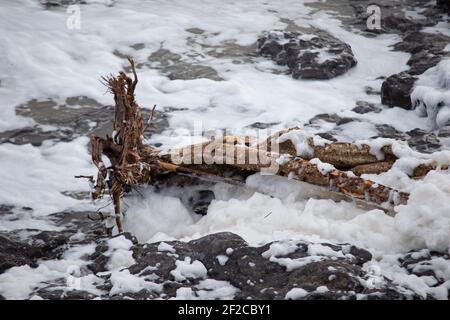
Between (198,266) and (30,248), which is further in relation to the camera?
(30,248)

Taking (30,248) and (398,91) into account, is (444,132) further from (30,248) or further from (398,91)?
(30,248)

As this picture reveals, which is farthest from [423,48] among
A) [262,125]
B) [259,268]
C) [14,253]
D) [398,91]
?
[14,253]

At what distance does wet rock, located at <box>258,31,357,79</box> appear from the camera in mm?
7504

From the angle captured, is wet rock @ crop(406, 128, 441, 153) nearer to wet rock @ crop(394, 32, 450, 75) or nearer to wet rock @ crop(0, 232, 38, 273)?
wet rock @ crop(394, 32, 450, 75)

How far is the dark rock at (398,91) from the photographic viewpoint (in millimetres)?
6480

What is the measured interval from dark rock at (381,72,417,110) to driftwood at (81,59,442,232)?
2.30 meters

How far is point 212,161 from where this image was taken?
4473 mm

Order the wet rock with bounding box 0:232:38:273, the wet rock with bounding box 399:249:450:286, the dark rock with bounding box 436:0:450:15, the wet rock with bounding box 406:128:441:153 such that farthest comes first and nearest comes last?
the dark rock with bounding box 436:0:450:15 < the wet rock with bounding box 406:128:441:153 < the wet rock with bounding box 0:232:38:273 < the wet rock with bounding box 399:249:450:286

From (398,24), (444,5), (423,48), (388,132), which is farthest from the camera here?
(444,5)

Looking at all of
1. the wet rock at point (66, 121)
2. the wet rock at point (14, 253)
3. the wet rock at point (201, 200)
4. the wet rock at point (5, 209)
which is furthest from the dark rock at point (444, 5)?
the wet rock at point (14, 253)

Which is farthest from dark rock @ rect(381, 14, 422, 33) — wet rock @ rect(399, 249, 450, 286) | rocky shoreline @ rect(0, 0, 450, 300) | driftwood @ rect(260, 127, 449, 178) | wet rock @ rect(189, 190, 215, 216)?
wet rock @ rect(399, 249, 450, 286)

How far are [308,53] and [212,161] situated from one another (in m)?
3.84

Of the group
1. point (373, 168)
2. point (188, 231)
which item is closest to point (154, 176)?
point (188, 231)

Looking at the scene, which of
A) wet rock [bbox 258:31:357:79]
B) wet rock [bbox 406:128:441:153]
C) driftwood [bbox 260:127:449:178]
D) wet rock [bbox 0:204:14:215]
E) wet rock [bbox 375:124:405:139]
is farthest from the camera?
wet rock [bbox 258:31:357:79]
